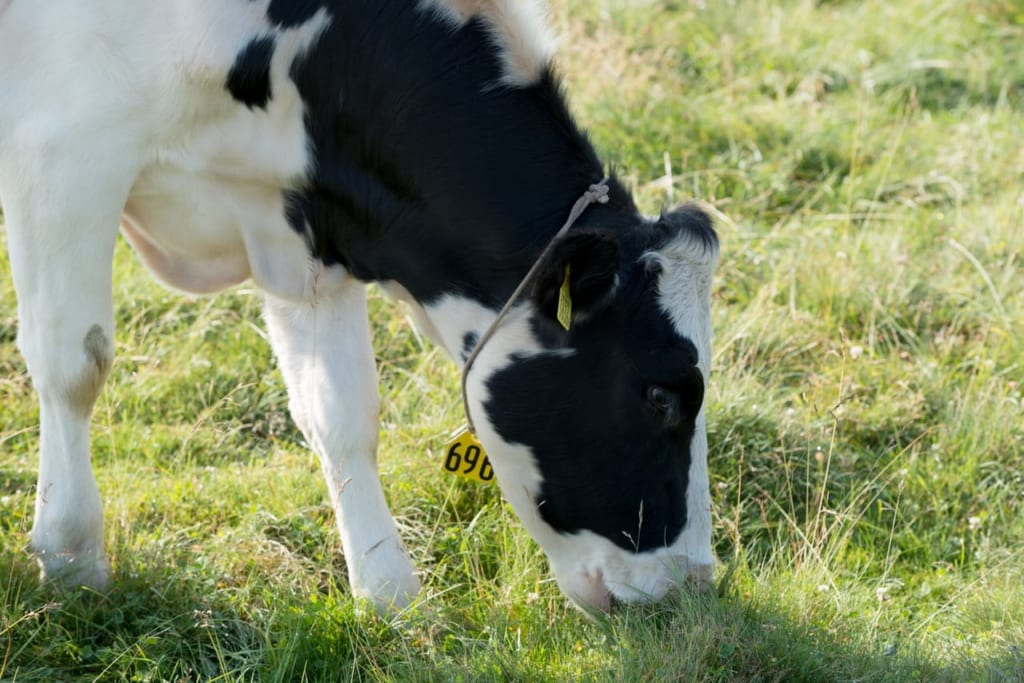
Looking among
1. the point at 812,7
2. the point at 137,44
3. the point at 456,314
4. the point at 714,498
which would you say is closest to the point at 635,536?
the point at 456,314

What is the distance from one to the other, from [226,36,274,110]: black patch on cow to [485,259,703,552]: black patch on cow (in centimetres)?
97

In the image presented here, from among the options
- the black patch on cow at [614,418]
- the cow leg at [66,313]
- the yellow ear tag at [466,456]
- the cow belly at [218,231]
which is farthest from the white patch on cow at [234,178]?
the black patch on cow at [614,418]

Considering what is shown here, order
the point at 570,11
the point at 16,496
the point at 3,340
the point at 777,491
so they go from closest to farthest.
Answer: the point at 16,496
the point at 777,491
the point at 3,340
the point at 570,11

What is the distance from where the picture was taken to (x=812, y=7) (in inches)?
335

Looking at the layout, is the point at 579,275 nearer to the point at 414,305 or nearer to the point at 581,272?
the point at 581,272

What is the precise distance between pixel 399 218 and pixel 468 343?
37cm

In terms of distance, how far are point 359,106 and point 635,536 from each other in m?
1.30

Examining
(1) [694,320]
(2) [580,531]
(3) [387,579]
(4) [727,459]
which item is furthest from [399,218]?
(4) [727,459]

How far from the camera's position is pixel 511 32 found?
11.8 ft

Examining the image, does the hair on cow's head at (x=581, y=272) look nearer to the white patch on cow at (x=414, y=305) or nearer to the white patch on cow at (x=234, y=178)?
the white patch on cow at (x=414, y=305)

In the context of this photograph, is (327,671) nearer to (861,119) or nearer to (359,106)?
(359,106)

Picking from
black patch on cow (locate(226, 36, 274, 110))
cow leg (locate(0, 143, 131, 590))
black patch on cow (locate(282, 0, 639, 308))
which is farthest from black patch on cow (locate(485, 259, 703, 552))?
cow leg (locate(0, 143, 131, 590))

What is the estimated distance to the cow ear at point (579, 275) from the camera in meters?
3.25

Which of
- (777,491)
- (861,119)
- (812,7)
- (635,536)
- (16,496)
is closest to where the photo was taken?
(635,536)
